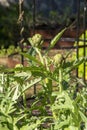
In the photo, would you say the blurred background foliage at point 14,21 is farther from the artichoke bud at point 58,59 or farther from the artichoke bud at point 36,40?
the artichoke bud at point 58,59

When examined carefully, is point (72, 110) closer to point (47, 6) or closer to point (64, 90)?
point (64, 90)

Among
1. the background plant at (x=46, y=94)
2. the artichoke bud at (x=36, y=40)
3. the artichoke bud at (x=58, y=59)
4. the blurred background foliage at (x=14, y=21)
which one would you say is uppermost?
the blurred background foliage at (x=14, y=21)

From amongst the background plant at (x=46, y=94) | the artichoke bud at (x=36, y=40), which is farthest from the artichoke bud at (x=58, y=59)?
the artichoke bud at (x=36, y=40)

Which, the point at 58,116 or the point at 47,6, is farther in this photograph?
the point at 47,6

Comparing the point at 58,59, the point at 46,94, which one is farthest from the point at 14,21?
the point at 58,59

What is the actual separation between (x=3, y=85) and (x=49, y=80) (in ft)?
0.58

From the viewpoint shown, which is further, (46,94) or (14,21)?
(14,21)

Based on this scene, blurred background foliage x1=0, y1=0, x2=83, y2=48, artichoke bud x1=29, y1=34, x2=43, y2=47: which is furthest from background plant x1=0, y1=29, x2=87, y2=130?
blurred background foliage x1=0, y1=0, x2=83, y2=48

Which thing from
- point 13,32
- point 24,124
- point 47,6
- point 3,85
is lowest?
point 24,124

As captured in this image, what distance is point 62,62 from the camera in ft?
4.31

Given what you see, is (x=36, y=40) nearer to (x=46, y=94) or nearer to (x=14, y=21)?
(x=46, y=94)

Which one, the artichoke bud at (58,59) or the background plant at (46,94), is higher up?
the artichoke bud at (58,59)

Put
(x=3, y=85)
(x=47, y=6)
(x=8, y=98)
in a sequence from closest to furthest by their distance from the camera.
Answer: (x=8, y=98)
(x=3, y=85)
(x=47, y=6)

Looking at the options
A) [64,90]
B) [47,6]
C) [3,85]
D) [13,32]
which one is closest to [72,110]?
[64,90]
